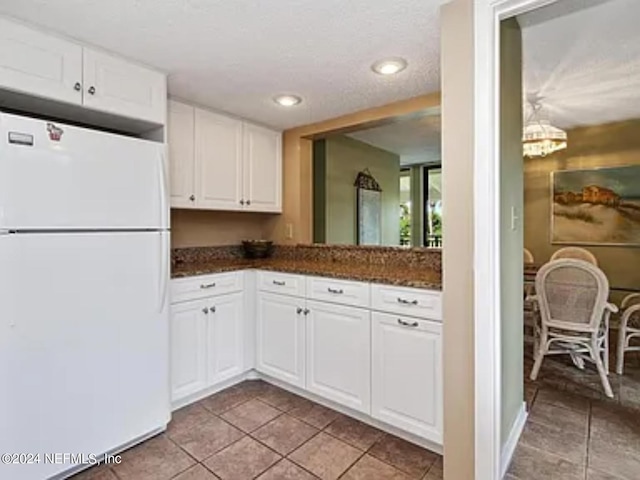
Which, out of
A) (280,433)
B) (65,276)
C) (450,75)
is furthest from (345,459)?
(450,75)

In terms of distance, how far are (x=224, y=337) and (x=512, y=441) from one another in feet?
6.14

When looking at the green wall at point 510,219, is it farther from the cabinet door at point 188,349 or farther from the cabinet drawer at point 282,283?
the cabinet door at point 188,349

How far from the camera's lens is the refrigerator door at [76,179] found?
150 centimetres

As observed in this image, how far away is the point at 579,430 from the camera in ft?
6.71

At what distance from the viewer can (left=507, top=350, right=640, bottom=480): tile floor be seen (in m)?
1.72

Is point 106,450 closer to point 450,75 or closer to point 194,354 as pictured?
point 194,354

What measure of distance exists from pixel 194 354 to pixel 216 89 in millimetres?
1780

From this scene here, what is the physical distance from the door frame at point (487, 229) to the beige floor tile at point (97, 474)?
1.68 meters

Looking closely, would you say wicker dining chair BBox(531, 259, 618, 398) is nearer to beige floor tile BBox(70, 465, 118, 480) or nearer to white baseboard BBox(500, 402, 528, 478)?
white baseboard BBox(500, 402, 528, 478)

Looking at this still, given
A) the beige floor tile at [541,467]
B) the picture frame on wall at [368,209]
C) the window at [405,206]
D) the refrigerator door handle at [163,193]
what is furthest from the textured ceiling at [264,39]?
the window at [405,206]

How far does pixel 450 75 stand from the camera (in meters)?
1.49

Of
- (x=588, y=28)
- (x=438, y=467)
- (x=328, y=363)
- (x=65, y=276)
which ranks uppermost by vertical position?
(x=588, y=28)

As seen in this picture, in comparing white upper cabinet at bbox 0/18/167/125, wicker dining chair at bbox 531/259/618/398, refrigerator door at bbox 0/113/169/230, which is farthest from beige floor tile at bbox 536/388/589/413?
white upper cabinet at bbox 0/18/167/125

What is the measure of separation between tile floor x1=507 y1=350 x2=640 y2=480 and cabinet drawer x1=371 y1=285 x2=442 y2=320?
841mm
